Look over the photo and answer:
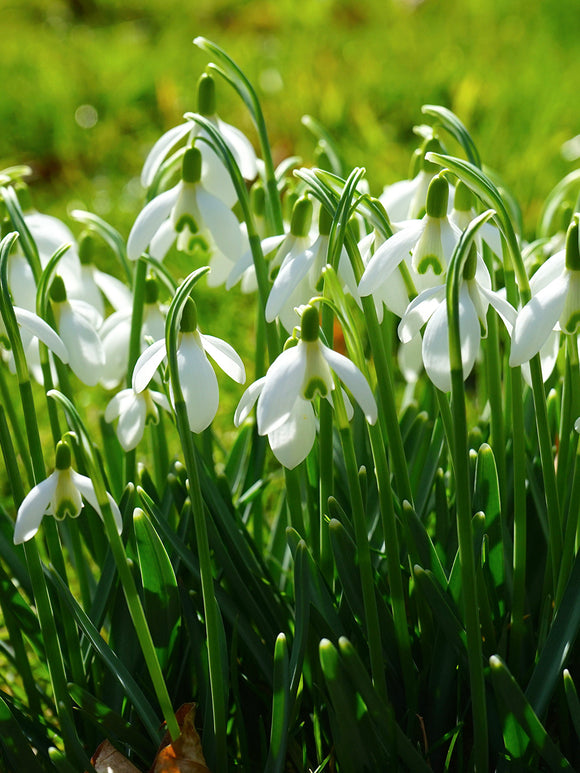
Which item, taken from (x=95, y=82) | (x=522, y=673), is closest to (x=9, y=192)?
(x=522, y=673)

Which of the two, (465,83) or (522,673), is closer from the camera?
(522,673)

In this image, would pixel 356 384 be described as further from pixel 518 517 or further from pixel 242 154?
pixel 242 154

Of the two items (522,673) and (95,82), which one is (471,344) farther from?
(95,82)

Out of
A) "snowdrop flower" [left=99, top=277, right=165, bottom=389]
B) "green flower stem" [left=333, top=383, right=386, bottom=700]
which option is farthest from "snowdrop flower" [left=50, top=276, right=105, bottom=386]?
"green flower stem" [left=333, top=383, right=386, bottom=700]

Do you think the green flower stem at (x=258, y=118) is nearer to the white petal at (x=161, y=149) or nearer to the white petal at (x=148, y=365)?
the white petal at (x=161, y=149)

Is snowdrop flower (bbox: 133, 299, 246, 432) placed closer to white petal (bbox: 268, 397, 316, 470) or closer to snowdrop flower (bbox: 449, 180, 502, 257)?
white petal (bbox: 268, 397, 316, 470)
